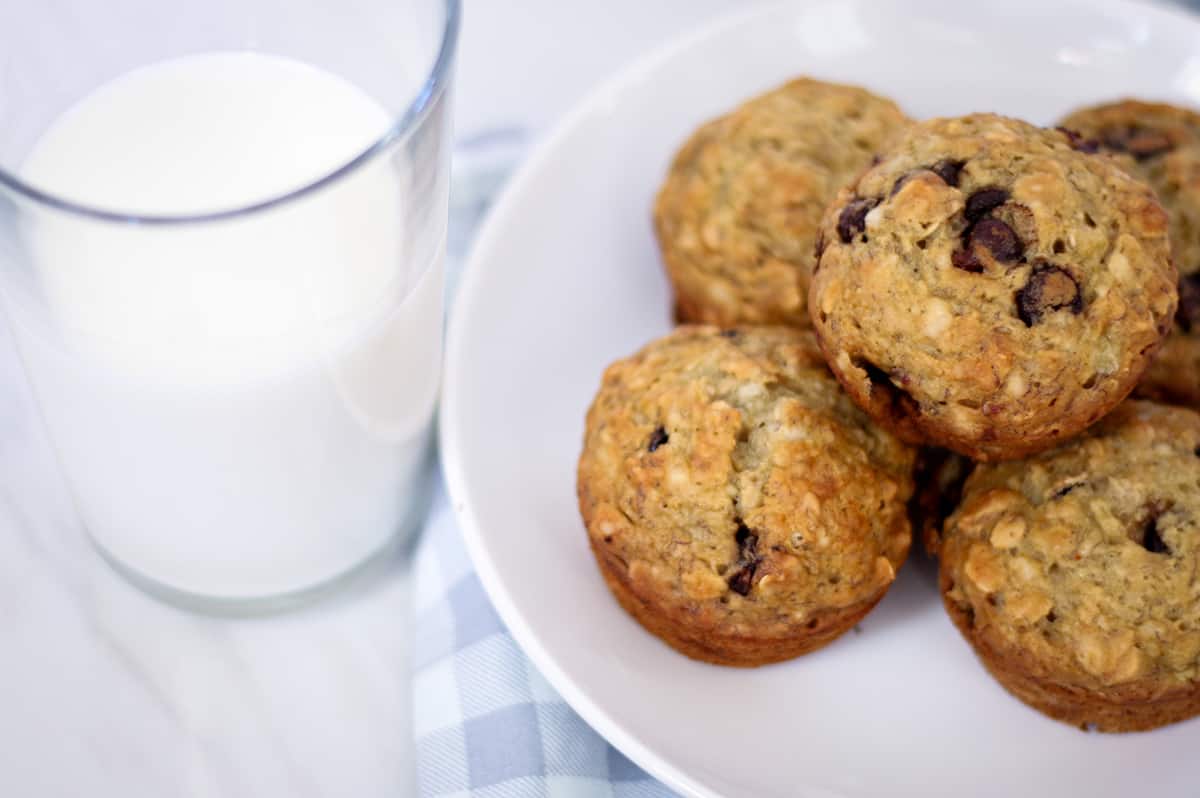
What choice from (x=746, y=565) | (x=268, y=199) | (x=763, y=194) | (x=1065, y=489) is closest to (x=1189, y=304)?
(x=1065, y=489)

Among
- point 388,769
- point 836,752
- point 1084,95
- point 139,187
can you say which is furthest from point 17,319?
point 1084,95

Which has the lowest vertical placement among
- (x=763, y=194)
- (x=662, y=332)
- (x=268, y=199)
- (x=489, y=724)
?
(x=489, y=724)

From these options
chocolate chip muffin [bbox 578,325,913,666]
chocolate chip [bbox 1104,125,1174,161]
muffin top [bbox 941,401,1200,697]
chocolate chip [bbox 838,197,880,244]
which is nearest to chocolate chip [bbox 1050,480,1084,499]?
muffin top [bbox 941,401,1200,697]

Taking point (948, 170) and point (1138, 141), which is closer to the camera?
point (948, 170)

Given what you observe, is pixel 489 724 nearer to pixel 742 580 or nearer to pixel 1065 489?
pixel 742 580

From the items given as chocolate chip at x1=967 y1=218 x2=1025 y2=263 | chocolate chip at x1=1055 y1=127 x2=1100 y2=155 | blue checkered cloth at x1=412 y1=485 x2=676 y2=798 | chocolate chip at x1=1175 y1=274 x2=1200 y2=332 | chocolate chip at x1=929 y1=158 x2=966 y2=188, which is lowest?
blue checkered cloth at x1=412 y1=485 x2=676 y2=798

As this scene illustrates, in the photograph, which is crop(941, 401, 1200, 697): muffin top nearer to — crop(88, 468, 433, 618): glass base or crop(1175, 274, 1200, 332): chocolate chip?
crop(1175, 274, 1200, 332): chocolate chip
